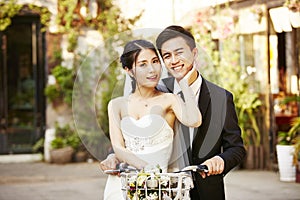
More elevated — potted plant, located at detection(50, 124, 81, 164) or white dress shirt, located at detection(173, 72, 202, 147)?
white dress shirt, located at detection(173, 72, 202, 147)

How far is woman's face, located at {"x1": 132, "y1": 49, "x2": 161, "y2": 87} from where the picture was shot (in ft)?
11.8

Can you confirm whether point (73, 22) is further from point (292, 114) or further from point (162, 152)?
point (162, 152)

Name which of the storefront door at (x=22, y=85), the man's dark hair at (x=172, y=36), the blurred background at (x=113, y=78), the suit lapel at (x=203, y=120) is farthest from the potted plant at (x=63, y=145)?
the man's dark hair at (x=172, y=36)

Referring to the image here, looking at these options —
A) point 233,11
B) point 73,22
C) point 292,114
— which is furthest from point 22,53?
point 292,114

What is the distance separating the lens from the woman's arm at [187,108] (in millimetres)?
3580

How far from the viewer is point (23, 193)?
10508mm

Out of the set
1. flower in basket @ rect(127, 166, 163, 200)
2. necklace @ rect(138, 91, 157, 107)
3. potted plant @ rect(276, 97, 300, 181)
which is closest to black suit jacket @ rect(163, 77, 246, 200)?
necklace @ rect(138, 91, 157, 107)

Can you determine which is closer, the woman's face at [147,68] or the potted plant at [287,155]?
the woman's face at [147,68]

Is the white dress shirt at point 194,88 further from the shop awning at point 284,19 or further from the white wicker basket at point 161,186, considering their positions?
the shop awning at point 284,19

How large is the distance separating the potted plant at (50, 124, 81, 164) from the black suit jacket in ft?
31.5

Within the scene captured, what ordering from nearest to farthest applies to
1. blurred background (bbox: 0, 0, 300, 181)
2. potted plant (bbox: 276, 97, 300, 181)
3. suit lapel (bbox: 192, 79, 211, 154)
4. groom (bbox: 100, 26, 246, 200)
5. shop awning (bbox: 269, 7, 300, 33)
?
1. groom (bbox: 100, 26, 246, 200)
2. suit lapel (bbox: 192, 79, 211, 154)
3. potted plant (bbox: 276, 97, 300, 181)
4. shop awning (bbox: 269, 7, 300, 33)
5. blurred background (bbox: 0, 0, 300, 181)

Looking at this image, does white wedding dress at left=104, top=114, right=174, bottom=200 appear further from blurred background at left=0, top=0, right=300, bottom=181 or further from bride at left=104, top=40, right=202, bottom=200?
blurred background at left=0, top=0, right=300, bottom=181

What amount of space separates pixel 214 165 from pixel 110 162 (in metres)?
0.51

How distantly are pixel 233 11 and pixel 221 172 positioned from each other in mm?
8970
